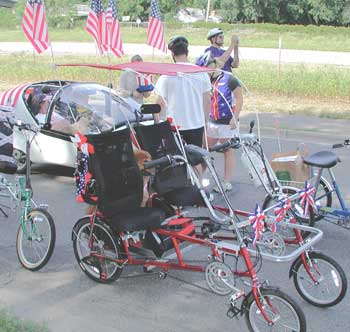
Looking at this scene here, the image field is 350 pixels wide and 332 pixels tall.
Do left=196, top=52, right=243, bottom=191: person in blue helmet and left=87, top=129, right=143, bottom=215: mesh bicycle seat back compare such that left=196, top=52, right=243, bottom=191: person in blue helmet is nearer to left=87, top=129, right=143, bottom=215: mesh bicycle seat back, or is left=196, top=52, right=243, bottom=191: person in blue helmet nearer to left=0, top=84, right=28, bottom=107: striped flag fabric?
left=87, top=129, right=143, bottom=215: mesh bicycle seat back

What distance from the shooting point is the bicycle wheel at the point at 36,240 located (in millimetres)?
5504

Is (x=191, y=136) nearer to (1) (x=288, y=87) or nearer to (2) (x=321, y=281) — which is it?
(2) (x=321, y=281)

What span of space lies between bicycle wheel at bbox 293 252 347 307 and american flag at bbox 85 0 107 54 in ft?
36.2

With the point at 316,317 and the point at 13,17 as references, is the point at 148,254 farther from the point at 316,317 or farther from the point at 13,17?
the point at 13,17

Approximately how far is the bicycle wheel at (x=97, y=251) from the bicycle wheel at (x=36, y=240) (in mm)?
276

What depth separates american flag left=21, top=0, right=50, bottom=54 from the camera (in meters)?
12.6

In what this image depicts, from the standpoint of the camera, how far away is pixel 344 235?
648 centimetres

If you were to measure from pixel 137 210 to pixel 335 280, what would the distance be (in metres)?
1.73

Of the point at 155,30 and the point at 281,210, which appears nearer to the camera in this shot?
the point at 281,210

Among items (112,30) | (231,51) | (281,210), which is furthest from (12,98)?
(112,30)

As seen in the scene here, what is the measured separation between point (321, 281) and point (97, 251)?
1914mm

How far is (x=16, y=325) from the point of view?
4223mm

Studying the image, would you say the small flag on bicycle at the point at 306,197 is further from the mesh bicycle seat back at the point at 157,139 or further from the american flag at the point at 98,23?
the american flag at the point at 98,23

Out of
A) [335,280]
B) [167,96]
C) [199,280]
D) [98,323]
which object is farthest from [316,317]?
[167,96]
